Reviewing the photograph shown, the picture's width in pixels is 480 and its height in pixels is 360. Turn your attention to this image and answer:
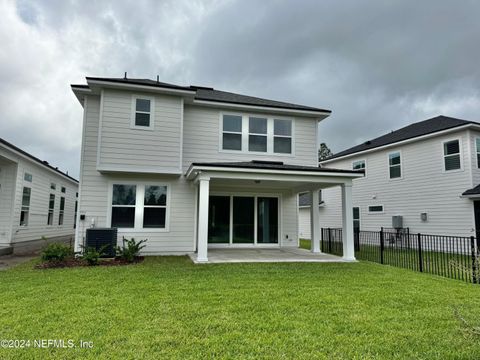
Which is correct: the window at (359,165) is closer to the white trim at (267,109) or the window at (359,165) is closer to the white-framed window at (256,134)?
the white trim at (267,109)

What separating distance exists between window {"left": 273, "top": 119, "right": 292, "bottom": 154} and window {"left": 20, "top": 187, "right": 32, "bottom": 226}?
436 inches

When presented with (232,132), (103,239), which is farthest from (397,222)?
(103,239)

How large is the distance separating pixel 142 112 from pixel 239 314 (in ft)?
25.6

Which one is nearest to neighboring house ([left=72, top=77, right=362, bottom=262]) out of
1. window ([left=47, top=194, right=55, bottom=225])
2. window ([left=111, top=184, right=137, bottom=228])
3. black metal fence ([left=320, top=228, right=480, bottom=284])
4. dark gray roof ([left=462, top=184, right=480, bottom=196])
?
window ([left=111, top=184, right=137, bottom=228])

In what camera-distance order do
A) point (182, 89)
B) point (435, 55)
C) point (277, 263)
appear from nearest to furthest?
1. point (277, 263)
2. point (182, 89)
3. point (435, 55)

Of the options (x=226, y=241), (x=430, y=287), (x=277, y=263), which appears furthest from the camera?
(x=226, y=241)

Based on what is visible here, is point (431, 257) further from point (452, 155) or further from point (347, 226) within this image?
point (452, 155)

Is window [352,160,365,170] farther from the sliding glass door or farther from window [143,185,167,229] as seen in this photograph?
window [143,185,167,229]

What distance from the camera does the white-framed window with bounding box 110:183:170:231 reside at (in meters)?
9.84

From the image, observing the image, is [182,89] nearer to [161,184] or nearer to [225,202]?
[161,184]

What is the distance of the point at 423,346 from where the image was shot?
320 cm

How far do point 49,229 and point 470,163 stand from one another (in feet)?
68.4

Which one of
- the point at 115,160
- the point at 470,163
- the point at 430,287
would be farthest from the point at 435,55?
the point at 115,160

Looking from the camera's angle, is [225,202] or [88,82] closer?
[88,82]
